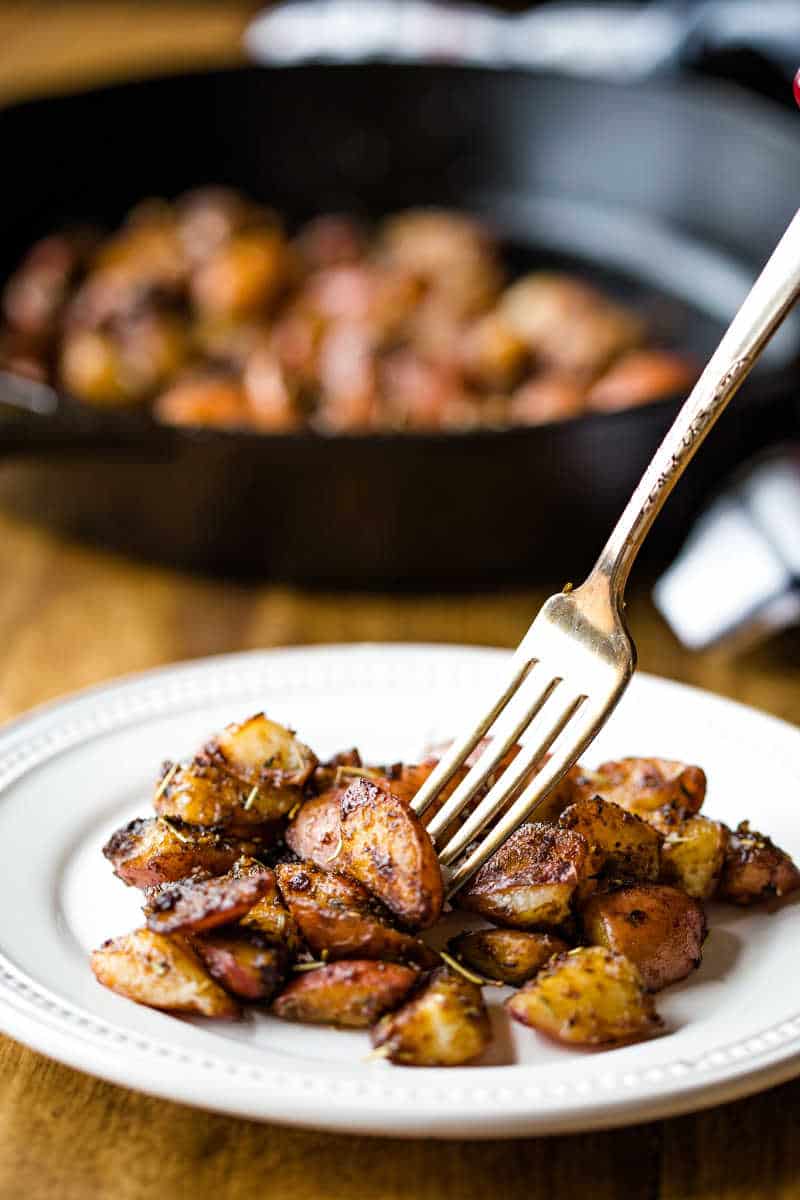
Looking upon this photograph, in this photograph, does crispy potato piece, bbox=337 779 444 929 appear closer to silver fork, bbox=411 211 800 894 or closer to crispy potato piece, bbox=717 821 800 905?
silver fork, bbox=411 211 800 894

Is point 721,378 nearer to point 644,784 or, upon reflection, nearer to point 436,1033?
point 644,784

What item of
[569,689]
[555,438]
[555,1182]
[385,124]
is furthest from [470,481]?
[385,124]

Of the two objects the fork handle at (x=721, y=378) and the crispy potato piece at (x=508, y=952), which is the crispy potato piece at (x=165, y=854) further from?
the fork handle at (x=721, y=378)

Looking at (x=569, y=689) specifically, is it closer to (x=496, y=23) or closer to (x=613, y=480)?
(x=613, y=480)

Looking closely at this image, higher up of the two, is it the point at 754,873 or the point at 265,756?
the point at 754,873

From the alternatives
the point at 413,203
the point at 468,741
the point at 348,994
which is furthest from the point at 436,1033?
the point at 413,203

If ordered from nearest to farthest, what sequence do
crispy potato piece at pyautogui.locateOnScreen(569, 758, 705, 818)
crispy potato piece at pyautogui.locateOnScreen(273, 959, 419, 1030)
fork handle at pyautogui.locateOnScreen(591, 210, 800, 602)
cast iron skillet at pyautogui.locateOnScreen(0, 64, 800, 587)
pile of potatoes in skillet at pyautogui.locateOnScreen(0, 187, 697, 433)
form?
crispy potato piece at pyautogui.locateOnScreen(273, 959, 419, 1030) < fork handle at pyautogui.locateOnScreen(591, 210, 800, 602) < crispy potato piece at pyautogui.locateOnScreen(569, 758, 705, 818) < cast iron skillet at pyautogui.locateOnScreen(0, 64, 800, 587) < pile of potatoes in skillet at pyautogui.locateOnScreen(0, 187, 697, 433)

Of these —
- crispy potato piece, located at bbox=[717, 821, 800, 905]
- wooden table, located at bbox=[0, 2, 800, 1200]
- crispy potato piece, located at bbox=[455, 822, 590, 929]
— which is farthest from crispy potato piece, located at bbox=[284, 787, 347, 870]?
crispy potato piece, located at bbox=[717, 821, 800, 905]
